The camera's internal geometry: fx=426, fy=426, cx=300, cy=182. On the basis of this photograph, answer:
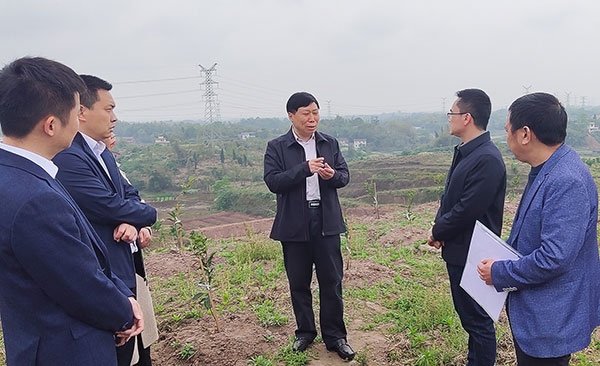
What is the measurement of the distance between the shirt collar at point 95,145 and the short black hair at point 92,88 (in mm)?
177

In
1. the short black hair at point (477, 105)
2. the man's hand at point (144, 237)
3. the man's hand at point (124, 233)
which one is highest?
the short black hair at point (477, 105)

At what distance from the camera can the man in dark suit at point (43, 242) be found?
126 cm

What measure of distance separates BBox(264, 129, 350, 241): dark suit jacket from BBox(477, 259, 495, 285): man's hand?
1148 mm

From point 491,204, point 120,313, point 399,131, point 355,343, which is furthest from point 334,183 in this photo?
point 399,131

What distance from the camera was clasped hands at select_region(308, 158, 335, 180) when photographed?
2783mm

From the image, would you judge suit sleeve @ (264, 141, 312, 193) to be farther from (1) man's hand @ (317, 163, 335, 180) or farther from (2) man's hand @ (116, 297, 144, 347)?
(2) man's hand @ (116, 297, 144, 347)

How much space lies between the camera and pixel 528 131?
178 centimetres

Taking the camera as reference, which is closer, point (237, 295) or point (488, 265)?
point (488, 265)

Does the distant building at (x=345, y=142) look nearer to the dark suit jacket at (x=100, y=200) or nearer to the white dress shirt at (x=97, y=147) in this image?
the white dress shirt at (x=97, y=147)

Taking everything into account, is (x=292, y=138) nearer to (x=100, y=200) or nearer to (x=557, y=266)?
(x=100, y=200)

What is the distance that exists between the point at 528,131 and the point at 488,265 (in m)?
0.60

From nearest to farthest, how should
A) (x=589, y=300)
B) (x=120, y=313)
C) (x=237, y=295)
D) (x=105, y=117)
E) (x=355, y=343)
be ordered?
1. (x=120, y=313)
2. (x=589, y=300)
3. (x=105, y=117)
4. (x=355, y=343)
5. (x=237, y=295)

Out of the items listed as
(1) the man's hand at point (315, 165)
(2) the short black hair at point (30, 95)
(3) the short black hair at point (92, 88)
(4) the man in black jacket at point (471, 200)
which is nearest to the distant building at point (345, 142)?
(1) the man's hand at point (315, 165)

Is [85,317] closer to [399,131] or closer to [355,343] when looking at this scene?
[355,343]
